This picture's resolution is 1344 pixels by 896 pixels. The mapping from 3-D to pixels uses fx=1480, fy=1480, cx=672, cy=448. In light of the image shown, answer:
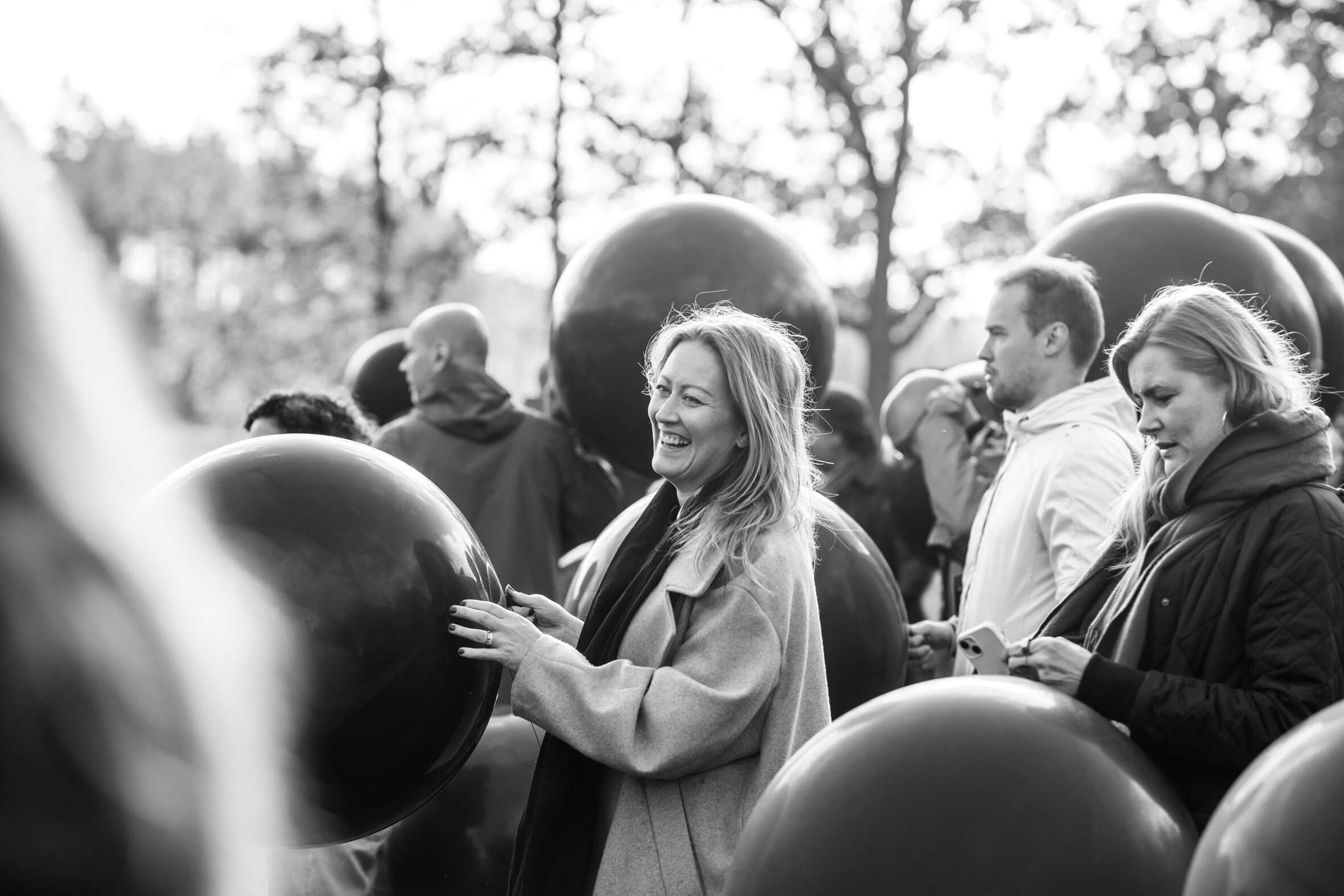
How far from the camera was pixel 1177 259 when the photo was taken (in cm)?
578

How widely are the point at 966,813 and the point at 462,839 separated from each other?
246 centimetres

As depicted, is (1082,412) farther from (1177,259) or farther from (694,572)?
(1177,259)

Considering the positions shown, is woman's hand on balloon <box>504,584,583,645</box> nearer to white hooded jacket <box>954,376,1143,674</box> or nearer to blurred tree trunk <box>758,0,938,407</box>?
white hooded jacket <box>954,376,1143,674</box>

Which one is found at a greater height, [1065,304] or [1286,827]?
[1065,304]

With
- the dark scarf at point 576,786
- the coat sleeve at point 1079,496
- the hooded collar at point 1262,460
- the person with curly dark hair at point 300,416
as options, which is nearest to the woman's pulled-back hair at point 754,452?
the dark scarf at point 576,786

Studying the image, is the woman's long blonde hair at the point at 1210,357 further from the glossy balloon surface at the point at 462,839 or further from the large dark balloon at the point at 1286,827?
the glossy balloon surface at the point at 462,839

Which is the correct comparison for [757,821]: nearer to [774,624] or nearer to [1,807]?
[774,624]

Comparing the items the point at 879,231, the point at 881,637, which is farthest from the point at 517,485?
the point at 879,231

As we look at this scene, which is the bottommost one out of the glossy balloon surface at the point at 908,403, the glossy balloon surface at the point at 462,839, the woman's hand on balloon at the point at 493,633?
the glossy balloon surface at the point at 462,839

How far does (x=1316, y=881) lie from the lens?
77.9 inches

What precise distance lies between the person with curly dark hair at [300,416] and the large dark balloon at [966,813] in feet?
8.21

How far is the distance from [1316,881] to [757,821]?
0.95m

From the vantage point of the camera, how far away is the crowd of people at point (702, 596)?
142cm

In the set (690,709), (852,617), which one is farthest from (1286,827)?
(852,617)
